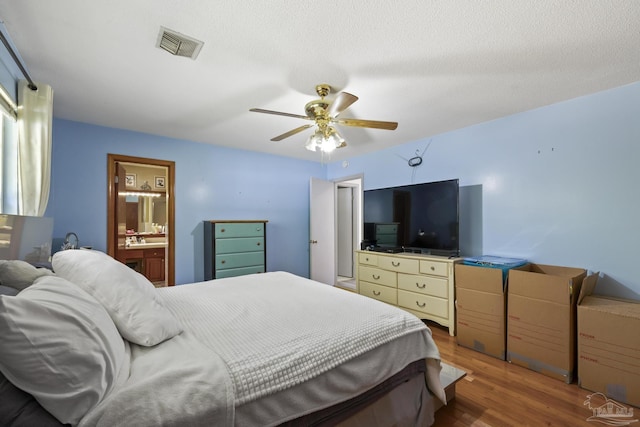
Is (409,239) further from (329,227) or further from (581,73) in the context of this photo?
(581,73)

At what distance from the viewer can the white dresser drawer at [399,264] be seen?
3.15 meters

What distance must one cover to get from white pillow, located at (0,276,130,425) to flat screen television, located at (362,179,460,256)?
9.93 feet

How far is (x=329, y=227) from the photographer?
4844 mm

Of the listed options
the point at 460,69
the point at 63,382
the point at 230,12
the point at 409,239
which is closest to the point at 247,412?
the point at 63,382

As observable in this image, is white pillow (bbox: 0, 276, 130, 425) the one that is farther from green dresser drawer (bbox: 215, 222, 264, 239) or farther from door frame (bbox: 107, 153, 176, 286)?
door frame (bbox: 107, 153, 176, 286)

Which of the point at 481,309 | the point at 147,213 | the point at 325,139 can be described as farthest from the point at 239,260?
the point at 481,309

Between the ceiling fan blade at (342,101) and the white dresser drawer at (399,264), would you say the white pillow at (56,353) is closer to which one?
the ceiling fan blade at (342,101)

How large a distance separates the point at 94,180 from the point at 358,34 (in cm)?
333

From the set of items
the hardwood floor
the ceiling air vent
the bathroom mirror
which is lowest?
the hardwood floor

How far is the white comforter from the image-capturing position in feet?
2.70

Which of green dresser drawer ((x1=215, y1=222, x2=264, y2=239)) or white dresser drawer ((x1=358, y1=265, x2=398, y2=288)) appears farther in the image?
green dresser drawer ((x1=215, y1=222, x2=264, y2=239))

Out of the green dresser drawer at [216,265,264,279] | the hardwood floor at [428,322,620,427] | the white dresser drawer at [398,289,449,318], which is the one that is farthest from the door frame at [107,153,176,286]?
the hardwood floor at [428,322,620,427]

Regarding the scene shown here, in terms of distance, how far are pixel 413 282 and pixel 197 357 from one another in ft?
8.75

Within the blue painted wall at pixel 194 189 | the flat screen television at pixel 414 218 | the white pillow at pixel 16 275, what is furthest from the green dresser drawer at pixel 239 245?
the white pillow at pixel 16 275
